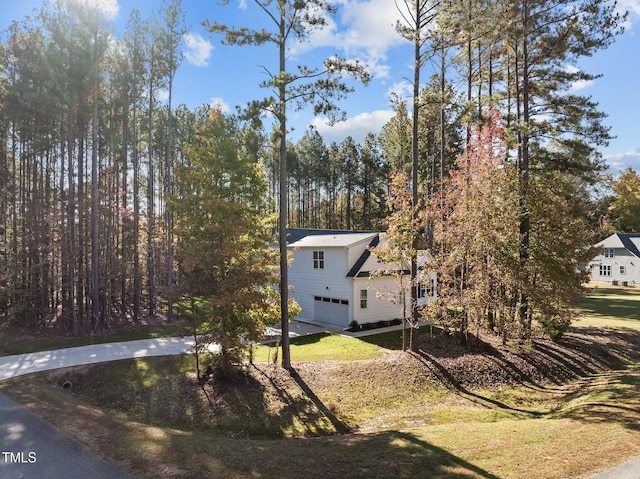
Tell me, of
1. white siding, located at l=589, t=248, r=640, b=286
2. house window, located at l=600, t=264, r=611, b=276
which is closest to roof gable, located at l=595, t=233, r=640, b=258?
white siding, located at l=589, t=248, r=640, b=286

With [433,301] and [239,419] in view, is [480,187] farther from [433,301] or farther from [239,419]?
[239,419]

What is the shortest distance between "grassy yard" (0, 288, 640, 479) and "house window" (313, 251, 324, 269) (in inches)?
202

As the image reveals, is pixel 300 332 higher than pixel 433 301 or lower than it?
lower

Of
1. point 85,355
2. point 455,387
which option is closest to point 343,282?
point 455,387

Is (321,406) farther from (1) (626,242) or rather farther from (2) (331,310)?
(1) (626,242)

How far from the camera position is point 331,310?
22078 millimetres

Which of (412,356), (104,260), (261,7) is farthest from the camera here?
(104,260)

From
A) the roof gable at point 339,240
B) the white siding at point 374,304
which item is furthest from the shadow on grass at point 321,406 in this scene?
the roof gable at point 339,240

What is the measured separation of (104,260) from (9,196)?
675 cm

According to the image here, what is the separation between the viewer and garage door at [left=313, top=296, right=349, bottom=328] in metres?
21.2

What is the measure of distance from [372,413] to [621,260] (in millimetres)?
47609

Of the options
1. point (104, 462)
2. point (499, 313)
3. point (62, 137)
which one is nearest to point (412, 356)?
point (499, 313)

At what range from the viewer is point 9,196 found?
21953 mm

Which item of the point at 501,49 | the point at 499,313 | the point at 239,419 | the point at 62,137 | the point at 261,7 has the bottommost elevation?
the point at 239,419
